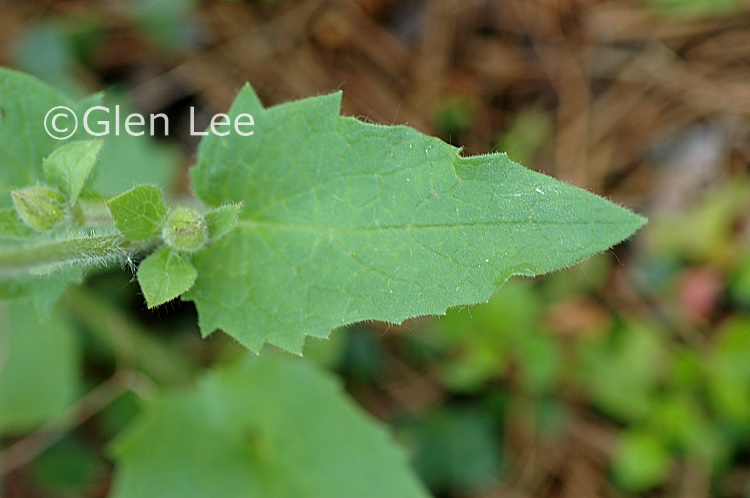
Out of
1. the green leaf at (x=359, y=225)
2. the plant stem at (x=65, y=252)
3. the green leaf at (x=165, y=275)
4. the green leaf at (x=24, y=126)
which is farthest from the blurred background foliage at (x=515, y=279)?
the green leaf at (x=165, y=275)

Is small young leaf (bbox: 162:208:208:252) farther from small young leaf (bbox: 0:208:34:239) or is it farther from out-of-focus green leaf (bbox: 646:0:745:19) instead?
out-of-focus green leaf (bbox: 646:0:745:19)

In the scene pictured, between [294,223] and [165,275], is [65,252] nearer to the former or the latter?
[165,275]

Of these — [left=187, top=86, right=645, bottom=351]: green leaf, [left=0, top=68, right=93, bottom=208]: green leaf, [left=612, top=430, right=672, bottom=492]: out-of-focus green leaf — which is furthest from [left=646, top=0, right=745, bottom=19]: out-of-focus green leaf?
[left=0, top=68, right=93, bottom=208]: green leaf

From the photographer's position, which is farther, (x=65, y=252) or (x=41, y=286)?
(x=41, y=286)

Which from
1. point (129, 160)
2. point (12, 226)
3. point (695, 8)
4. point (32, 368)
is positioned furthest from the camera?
point (695, 8)

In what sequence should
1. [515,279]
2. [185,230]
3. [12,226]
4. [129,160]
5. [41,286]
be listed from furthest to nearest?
[515,279] < [129,160] < [41,286] < [12,226] < [185,230]

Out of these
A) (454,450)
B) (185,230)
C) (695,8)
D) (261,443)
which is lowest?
(261,443)

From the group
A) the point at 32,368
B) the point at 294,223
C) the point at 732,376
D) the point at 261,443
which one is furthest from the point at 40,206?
the point at 732,376

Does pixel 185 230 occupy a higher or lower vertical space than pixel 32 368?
higher
